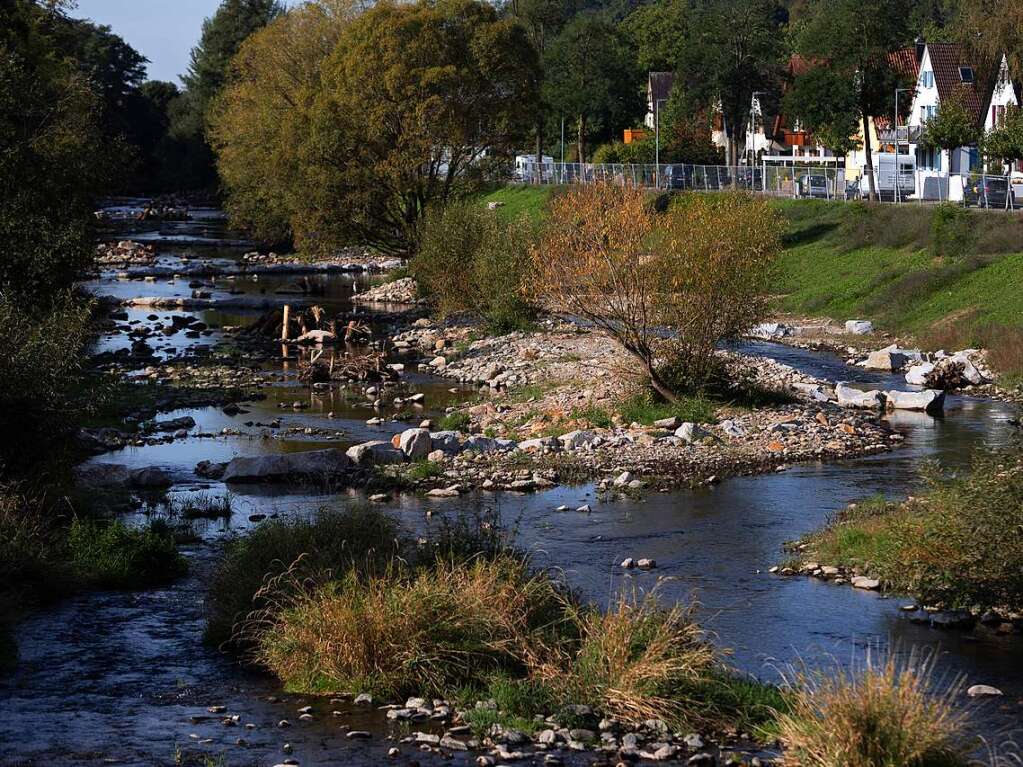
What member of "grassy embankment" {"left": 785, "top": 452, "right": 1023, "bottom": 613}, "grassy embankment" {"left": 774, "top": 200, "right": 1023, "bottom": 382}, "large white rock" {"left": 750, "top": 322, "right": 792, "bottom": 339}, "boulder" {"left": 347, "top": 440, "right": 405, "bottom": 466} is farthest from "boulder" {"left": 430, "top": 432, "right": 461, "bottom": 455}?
"large white rock" {"left": 750, "top": 322, "right": 792, "bottom": 339}

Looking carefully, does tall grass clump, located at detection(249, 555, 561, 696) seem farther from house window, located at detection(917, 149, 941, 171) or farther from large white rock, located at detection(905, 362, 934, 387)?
house window, located at detection(917, 149, 941, 171)

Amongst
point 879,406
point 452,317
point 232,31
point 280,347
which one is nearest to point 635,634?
point 879,406

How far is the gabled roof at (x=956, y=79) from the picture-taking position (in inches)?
3105

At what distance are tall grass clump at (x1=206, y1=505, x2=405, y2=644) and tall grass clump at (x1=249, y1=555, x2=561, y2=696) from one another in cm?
70

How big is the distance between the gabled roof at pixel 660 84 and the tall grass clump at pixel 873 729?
11041cm

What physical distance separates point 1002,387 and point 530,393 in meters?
12.2

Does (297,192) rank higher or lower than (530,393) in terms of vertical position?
higher

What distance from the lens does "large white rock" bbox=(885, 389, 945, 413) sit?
106 ft

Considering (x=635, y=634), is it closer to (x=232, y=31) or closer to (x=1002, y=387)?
(x=1002, y=387)

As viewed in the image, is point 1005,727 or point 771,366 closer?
point 1005,727

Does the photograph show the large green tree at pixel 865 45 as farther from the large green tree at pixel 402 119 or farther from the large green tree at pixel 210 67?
the large green tree at pixel 210 67

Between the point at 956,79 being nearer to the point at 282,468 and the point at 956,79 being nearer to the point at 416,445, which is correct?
the point at 416,445

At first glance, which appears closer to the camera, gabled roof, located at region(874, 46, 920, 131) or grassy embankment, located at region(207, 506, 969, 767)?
grassy embankment, located at region(207, 506, 969, 767)

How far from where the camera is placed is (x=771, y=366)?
37281mm
